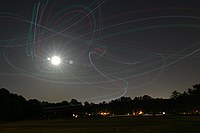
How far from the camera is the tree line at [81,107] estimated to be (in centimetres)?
7697

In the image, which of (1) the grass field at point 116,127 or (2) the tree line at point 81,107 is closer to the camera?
(1) the grass field at point 116,127

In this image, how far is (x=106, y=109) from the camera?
179625 millimetres

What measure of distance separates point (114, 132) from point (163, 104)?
5350 inches

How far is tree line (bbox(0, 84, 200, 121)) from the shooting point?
77.0 m

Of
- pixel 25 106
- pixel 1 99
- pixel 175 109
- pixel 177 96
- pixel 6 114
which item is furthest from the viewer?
pixel 177 96

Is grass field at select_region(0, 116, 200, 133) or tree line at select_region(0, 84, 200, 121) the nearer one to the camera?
grass field at select_region(0, 116, 200, 133)

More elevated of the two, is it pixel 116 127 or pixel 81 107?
pixel 81 107

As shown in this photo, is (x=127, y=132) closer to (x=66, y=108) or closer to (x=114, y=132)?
(x=114, y=132)

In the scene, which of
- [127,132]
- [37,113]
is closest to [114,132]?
[127,132]

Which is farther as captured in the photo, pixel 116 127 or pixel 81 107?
pixel 81 107

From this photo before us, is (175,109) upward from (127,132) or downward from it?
upward

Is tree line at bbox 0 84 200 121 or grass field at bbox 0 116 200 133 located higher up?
tree line at bbox 0 84 200 121

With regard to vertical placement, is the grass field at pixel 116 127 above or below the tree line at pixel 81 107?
below

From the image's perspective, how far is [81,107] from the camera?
129375 mm
